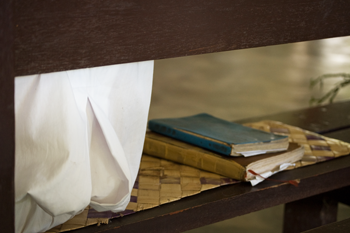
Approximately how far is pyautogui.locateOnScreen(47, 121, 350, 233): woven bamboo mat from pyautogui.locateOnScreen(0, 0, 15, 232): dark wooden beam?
277mm

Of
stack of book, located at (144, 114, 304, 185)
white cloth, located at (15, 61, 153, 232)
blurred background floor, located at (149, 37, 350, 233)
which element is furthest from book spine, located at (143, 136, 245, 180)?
blurred background floor, located at (149, 37, 350, 233)

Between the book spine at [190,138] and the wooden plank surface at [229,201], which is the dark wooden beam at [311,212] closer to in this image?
the wooden plank surface at [229,201]

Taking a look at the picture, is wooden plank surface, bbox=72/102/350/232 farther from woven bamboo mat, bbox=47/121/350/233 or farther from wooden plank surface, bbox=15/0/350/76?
wooden plank surface, bbox=15/0/350/76

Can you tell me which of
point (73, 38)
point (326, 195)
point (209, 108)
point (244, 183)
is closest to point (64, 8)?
point (73, 38)

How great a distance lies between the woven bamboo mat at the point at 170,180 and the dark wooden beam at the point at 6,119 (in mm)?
277

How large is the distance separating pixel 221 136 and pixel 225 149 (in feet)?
0.20

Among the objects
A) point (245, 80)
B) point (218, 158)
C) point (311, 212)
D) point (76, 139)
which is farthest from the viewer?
point (245, 80)

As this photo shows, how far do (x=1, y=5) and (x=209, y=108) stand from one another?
9.35 ft

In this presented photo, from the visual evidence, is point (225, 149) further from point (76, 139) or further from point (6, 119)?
point (6, 119)

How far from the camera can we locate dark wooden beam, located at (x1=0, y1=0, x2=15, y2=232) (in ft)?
1.41

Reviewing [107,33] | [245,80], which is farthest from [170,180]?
[245,80]

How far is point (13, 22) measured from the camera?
43cm

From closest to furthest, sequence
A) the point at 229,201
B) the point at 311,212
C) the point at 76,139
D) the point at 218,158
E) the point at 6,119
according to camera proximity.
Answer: the point at 6,119
the point at 76,139
the point at 229,201
the point at 218,158
the point at 311,212

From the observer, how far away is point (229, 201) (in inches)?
35.1
